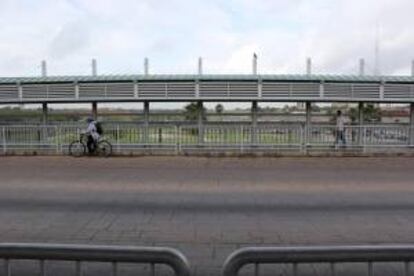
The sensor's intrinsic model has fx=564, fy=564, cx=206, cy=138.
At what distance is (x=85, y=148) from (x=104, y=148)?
2.30ft

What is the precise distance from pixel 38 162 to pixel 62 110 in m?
5.40

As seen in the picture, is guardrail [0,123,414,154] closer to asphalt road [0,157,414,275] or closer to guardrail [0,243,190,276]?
asphalt road [0,157,414,275]

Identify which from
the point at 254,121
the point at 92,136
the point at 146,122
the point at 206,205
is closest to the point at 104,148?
the point at 92,136

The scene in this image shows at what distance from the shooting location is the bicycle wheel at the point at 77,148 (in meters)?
20.6

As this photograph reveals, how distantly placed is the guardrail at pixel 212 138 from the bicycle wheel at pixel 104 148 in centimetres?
50

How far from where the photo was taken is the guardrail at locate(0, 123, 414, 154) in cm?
2067

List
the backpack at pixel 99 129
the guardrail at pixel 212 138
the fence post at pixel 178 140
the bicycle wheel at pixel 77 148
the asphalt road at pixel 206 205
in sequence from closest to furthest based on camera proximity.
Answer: the asphalt road at pixel 206 205, the backpack at pixel 99 129, the bicycle wheel at pixel 77 148, the guardrail at pixel 212 138, the fence post at pixel 178 140

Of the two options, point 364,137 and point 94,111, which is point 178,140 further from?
point 364,137

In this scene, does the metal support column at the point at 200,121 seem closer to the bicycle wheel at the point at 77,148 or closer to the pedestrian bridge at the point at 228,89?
the pedestrian bridge at the point at 228,89

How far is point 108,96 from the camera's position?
20.9 m

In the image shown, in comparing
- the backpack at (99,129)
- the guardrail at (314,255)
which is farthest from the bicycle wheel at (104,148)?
the guardrail at (314,255)

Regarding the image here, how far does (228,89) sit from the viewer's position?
67.9 ft

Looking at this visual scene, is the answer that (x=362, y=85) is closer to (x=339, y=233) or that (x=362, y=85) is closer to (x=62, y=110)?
(x=62, y=110)

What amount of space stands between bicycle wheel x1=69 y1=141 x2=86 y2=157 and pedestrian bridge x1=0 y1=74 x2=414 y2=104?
5.52 ft
